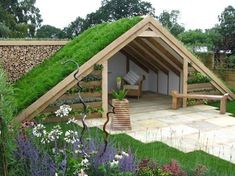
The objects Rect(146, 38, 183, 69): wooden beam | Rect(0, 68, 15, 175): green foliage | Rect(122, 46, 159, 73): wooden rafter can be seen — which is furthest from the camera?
Rect(122, 46, 159, 73): wooden rafter

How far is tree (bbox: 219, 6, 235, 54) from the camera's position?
56.3 feet

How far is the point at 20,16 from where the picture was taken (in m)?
29.7

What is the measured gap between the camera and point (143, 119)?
8453 millimetres

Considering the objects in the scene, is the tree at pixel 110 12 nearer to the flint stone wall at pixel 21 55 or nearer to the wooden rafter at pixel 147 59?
the flint stone wall at pixel 21 55

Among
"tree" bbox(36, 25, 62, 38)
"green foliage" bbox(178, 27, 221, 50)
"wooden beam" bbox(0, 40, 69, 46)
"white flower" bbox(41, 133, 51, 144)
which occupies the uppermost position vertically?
"tree" bbox(36, 25, 62, 38)

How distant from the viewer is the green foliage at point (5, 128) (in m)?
3.14

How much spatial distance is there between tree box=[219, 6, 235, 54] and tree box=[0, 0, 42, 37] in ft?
40.1

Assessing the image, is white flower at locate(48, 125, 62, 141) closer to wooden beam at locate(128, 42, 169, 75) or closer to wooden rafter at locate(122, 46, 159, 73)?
wooden beam at locate(128, 42, 169, 75)

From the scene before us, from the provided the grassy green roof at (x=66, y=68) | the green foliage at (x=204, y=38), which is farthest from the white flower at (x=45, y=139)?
the green foliage at (x=204, y=38)

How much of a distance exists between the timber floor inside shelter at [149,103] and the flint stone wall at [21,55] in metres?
3.20

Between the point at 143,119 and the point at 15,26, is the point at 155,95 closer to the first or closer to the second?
the point at 143,119

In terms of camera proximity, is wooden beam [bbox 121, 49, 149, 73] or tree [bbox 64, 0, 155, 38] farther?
tree [bbox 64, 0, 155, 38]

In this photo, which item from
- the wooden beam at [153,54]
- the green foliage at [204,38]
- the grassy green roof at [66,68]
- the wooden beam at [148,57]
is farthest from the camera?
the green foliage at [204,38]

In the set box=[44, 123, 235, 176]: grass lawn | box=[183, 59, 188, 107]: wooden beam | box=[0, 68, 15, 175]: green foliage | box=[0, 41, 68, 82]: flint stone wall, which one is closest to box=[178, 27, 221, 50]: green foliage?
box=[183, 59, 188, 107]: wooden beam
